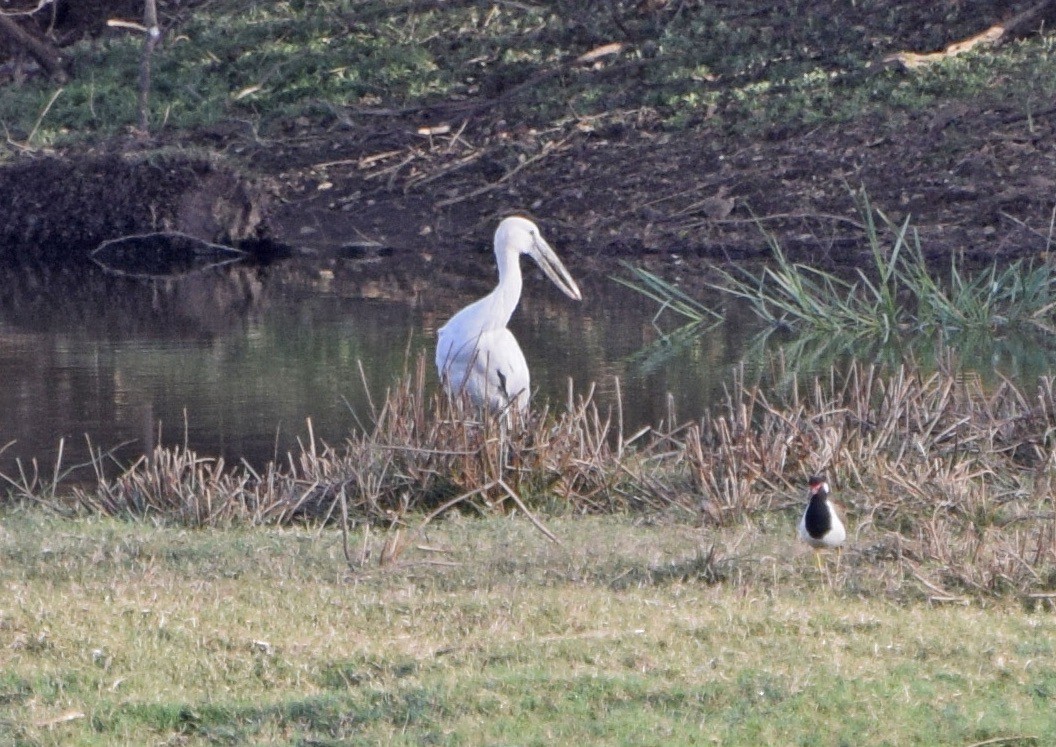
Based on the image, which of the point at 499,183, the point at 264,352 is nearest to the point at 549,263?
the point at 264,352

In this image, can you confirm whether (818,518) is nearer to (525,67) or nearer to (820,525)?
(820,525)

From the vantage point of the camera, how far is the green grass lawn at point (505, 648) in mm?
4652

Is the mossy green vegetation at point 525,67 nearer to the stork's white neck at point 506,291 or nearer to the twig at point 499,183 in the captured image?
the twig at point 499,183

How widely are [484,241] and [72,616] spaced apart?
15331 millimetres

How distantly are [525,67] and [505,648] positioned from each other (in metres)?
A: 20.3

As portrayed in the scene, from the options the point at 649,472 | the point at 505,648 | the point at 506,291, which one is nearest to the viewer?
the point at 505,648

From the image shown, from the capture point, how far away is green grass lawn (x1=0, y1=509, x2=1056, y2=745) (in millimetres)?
4652

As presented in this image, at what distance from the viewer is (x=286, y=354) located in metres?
14.2

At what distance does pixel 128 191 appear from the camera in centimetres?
2166

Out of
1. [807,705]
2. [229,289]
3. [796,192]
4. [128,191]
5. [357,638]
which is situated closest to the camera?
[807,705]

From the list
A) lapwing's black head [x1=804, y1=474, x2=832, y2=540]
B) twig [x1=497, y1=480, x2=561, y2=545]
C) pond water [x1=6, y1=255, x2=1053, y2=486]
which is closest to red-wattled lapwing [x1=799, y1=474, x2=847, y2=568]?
lapwing's black head [x1=804, y1=474, x2=832, y2=540]

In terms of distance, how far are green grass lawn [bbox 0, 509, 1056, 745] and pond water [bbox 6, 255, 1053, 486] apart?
2.33 m

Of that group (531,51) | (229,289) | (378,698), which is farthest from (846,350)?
(531,51)

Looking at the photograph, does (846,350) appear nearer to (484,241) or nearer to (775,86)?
(484,241)
